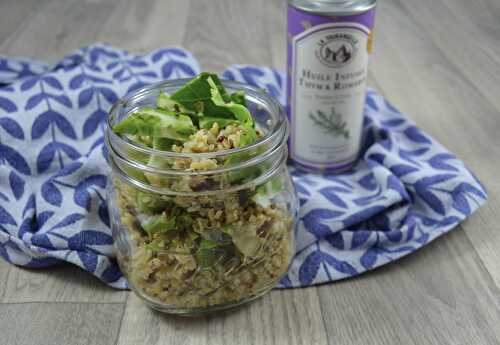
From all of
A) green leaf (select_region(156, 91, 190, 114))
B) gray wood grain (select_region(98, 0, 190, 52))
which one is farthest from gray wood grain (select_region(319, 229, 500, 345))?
gray wood grain (select_region(98, 0, 190, 52))

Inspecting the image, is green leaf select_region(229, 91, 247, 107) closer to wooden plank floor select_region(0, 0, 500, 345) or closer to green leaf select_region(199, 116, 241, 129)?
green leaf select_region(199, 116, 241, 129)

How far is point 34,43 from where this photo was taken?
122cm

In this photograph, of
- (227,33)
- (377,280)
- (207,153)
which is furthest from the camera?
(227,33)

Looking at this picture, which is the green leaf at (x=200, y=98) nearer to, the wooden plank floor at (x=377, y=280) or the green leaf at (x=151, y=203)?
the green leaf at (x=151, y=203)

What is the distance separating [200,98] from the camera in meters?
0.59

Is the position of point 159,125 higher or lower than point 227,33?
higher

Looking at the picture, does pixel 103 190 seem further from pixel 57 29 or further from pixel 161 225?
pixel 57 29

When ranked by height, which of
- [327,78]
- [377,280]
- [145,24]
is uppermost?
[327,78]

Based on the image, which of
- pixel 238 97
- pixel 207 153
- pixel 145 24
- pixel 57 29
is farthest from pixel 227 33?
pixel 207 153

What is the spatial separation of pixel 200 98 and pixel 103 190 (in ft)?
0.67

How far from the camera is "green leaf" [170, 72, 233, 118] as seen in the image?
0.58 m

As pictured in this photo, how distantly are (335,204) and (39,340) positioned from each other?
1.21 feet

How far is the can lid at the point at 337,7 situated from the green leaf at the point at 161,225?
0.33 meters

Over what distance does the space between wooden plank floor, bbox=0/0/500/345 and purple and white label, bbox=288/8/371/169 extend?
19 centimetres
